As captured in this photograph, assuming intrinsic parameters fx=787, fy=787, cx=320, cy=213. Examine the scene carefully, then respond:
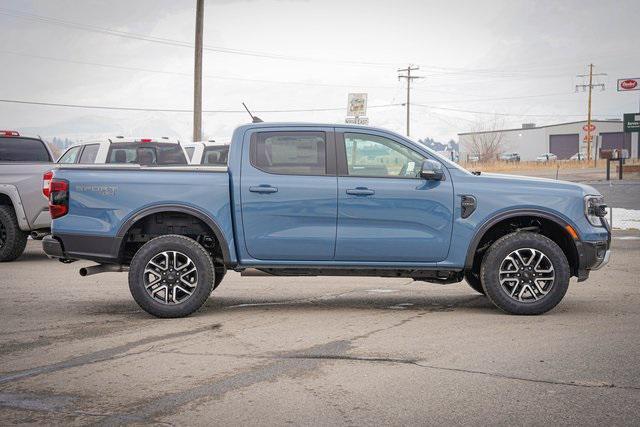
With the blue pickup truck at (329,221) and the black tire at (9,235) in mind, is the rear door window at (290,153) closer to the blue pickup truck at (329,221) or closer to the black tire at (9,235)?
the blue pickup truck at (329,221)

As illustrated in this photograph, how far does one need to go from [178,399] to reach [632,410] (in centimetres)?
281

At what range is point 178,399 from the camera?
5.03m

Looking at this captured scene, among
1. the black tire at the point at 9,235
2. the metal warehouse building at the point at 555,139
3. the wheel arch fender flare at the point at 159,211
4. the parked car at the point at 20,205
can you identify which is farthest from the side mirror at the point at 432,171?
the metal warehouse building at the point at 555,139

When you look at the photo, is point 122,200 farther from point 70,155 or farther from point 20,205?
point 70,155

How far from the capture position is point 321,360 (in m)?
6.07

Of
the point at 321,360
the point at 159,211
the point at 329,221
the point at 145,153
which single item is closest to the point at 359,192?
the point at 329,221

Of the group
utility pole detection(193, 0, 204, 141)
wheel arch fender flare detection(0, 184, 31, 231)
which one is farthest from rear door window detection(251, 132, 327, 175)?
utility pole detection(193, 0, 204, 141)

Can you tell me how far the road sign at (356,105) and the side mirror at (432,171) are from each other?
16921 millimetres

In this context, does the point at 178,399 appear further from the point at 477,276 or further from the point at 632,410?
the point at 477,276

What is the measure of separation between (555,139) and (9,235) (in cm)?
12007

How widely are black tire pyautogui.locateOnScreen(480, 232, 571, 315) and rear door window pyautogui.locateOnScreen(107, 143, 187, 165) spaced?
27.8ft

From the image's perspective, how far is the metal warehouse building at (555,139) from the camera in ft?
383

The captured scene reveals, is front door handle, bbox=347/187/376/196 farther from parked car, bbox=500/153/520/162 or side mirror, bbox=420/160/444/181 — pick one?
parked car, bbox=500/153/520/162

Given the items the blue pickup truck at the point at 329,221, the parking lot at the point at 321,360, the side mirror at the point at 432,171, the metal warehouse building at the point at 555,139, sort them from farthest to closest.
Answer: the metal warehouse building at the point at 555,139
the blue pickup truck at the point at 329,221
the side mirror at the point at 432,171
the parking lot at the point at 321,360
